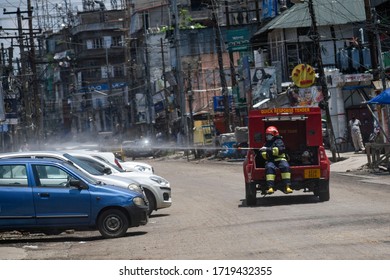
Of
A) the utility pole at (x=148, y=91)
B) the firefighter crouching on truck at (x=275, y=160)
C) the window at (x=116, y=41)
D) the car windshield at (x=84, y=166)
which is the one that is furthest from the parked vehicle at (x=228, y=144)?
the window at (x=116, y=41)

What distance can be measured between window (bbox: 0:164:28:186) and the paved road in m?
1.07

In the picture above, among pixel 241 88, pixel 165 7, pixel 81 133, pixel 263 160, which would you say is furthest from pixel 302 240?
pixel 81 133

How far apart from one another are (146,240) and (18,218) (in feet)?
7.53

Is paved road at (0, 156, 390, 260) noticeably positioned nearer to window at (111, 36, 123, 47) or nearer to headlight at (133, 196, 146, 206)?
headlight at (133, 196, 146, 206)

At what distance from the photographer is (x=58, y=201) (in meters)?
15.5

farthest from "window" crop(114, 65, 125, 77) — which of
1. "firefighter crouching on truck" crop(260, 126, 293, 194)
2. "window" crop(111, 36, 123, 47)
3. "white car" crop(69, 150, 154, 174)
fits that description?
"firefighter crouching on truck" crop(260, 126, 293, 194)

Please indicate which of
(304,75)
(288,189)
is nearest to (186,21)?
(304,75)

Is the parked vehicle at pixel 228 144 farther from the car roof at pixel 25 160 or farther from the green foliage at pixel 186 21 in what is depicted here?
the car roof at pixel 25 160

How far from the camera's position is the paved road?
11.9 metres

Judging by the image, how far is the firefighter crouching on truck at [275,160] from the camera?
1998 centimetres

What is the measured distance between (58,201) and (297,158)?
25.3 ft

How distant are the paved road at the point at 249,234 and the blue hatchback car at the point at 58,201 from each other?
1.05ft

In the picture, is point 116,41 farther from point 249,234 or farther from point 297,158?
point 249,234
